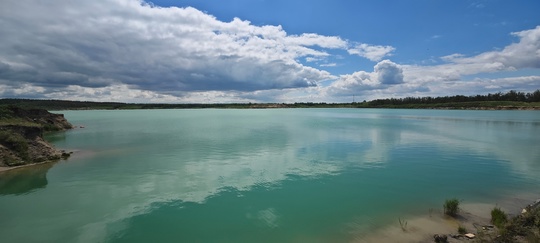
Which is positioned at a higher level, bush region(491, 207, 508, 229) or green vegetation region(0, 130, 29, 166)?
green vegetation region(0, 130, 29, 166)

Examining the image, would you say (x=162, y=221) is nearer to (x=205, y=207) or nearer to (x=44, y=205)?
(x=205, y=207)

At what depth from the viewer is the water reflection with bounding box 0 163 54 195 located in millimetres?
17719

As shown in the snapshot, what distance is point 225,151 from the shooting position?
31.4m

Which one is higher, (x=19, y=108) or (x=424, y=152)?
(x=19, y=108)

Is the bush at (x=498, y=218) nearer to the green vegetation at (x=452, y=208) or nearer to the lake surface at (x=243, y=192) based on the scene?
the green vegetation at (x=452, y=208)

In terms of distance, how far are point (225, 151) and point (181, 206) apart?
16.8 metres

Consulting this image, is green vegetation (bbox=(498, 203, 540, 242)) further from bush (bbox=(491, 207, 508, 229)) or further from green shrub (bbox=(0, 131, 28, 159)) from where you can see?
green shrub (bbox=(0, 131, 28, 159))

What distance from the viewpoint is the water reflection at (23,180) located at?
17.7m

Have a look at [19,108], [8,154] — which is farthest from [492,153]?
[19,108]

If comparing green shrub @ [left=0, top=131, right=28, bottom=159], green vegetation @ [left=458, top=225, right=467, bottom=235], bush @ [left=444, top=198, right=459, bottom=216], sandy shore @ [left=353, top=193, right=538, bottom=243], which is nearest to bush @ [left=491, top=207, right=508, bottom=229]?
sandy shore @ [left=353, top=193, right=538, bottom=243]

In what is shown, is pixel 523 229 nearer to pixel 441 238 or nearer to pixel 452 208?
pixel 441 238

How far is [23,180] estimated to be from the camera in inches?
778

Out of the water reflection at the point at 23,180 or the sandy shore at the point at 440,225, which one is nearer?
the sandy shore at the point at 440,225

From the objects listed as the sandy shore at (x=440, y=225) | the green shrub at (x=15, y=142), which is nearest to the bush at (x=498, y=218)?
the sandy shore at (x=440, y=225)
